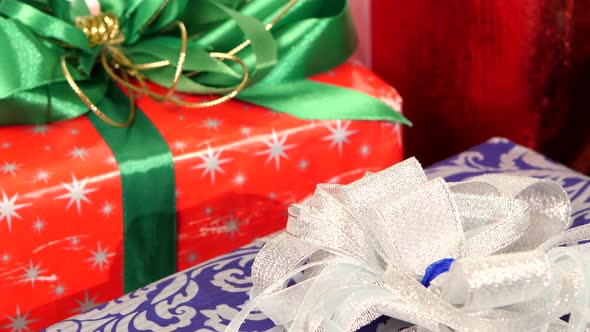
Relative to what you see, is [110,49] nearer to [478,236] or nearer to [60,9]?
[60,9]

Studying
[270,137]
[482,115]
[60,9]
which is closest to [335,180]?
[270,137]

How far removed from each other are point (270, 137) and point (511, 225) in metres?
0.24

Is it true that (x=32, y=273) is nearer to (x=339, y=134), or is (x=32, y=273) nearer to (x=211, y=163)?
(x=211, y=163)

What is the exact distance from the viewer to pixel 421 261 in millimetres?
526

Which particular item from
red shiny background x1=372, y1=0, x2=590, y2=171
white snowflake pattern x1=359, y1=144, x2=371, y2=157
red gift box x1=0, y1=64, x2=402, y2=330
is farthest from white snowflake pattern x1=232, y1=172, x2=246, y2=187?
red shiny background x1=372, y1=0, x2=590, y2=171

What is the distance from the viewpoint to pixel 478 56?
2.71 feet

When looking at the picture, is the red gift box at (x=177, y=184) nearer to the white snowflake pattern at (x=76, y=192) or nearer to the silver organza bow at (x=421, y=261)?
the white snowflake pattern at (x=76, y=192)

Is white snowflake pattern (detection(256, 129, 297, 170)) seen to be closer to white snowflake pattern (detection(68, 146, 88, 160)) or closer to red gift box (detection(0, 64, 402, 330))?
red gift box (detection(0, 64, 402, 330))

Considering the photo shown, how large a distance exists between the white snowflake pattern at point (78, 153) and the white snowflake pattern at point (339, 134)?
0.21 m

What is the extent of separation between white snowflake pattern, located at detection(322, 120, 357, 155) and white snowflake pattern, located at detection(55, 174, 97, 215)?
211mm

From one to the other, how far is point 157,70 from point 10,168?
167mm

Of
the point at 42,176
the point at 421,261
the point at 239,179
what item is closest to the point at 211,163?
the point at 239,179

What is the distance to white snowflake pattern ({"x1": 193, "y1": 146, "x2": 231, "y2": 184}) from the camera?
698mm

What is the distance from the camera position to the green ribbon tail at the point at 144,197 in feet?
2.23
